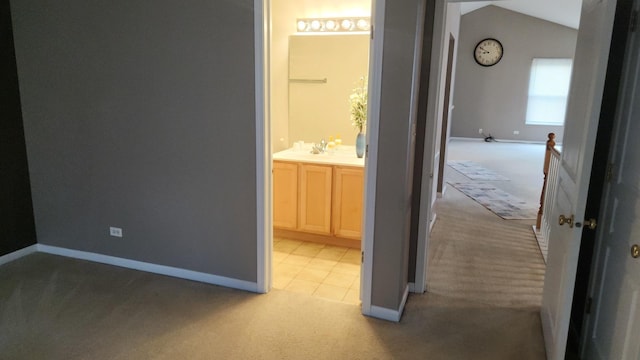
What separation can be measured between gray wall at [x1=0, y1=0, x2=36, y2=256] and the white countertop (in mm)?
2097

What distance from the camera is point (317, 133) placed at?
4.46m

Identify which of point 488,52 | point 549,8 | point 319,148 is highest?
point 549,8

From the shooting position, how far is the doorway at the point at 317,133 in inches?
155

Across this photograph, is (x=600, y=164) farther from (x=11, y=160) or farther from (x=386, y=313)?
(x=11, y=160)

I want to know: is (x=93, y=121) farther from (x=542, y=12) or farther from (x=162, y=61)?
(x=542, y=12)

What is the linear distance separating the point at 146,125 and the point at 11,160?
49.3 inches

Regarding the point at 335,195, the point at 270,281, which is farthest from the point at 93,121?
the point at 335,195

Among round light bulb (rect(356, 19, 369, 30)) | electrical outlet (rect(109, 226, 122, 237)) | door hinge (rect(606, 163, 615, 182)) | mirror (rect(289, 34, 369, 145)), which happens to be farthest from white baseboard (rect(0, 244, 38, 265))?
door hinge (rect(606, 163, 615, 182))

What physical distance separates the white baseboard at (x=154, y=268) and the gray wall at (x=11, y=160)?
0.26 metres

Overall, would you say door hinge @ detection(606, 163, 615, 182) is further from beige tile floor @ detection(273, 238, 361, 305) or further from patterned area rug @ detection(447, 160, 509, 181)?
patterned area rug @ detection(447, 160, 509, 181)

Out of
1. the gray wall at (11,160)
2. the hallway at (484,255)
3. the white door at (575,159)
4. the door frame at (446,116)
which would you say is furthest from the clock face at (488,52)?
the gray wall at (11,160)

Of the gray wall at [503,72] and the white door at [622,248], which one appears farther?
the gray wall at [503,72]

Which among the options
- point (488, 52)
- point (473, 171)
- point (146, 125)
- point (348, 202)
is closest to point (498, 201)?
point (473, 171)

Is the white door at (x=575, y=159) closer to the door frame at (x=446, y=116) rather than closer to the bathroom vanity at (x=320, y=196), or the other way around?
the bathroom vanity at (x=320, y=196)
